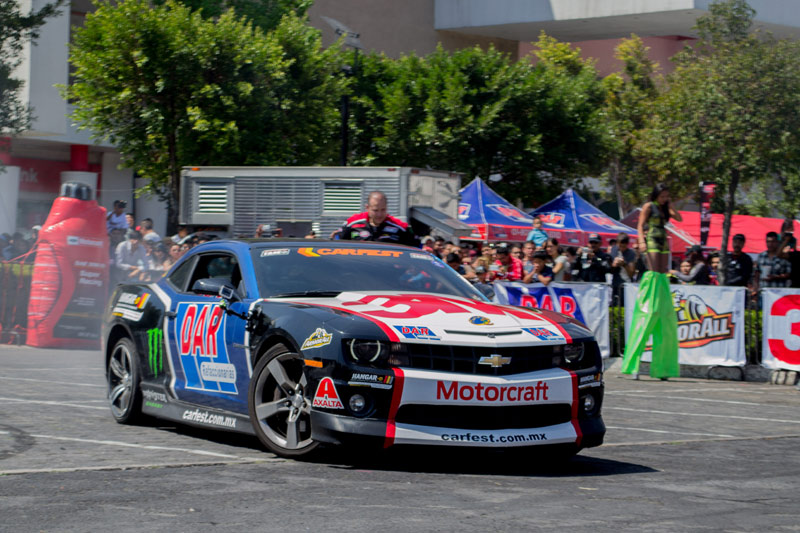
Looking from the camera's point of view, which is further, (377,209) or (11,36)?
(11,36)

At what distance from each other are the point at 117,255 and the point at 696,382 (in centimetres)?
981

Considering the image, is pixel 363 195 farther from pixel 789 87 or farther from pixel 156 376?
pixel 789 87

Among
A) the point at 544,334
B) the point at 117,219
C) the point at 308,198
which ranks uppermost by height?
the point at 308,198

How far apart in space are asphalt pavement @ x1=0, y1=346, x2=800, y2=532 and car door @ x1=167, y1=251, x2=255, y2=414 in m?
0.34

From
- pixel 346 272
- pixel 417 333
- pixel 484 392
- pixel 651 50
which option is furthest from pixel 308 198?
pixel 651 50

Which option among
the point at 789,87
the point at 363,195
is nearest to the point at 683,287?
the point at 363,195

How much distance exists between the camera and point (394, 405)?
619 centimetres

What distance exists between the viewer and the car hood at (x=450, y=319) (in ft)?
20.7

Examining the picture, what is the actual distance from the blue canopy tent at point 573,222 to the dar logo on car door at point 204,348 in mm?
20907

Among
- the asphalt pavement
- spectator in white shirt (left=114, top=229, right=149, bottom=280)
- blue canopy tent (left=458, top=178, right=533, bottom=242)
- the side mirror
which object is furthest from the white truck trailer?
the side mirror

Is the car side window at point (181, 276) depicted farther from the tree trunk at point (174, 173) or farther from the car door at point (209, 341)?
the tree trunk at point (174, 173)

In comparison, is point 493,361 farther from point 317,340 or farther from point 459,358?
point 317,340

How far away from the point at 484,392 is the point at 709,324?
9260mm

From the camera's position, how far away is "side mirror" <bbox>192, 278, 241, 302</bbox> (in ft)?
23.7
